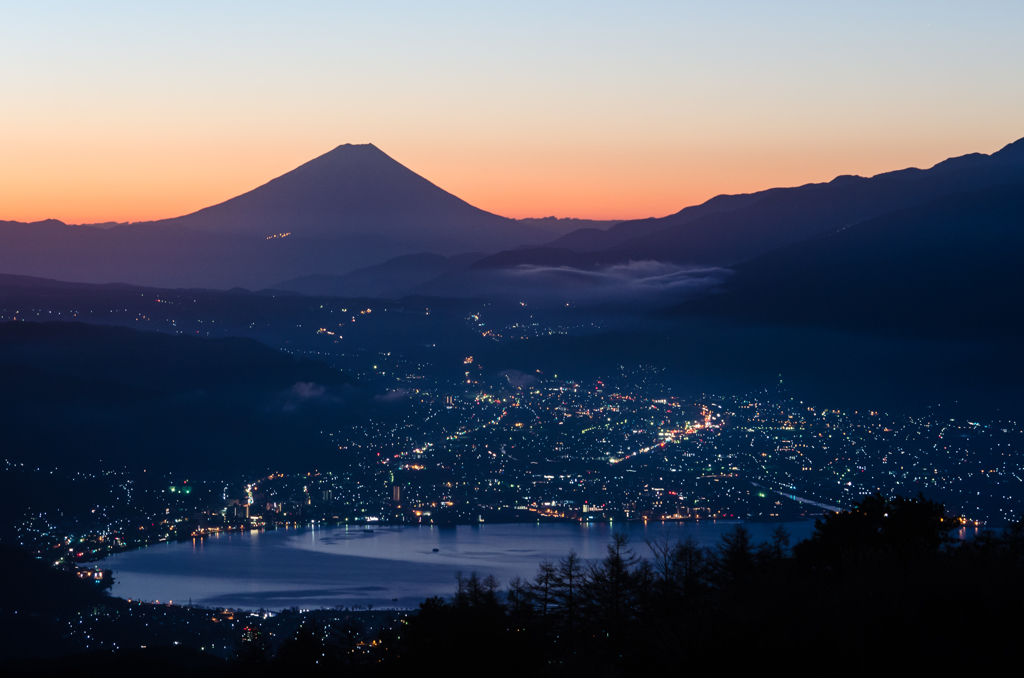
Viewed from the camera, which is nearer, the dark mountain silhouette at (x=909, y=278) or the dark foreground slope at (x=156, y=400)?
the dark foreground slope at (x=156, y=400)

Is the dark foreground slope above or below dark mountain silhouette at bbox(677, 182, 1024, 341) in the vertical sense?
below


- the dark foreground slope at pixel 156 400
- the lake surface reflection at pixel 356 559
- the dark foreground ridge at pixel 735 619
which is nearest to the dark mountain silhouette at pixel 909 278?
the dark foreground slope at pixel 156 400

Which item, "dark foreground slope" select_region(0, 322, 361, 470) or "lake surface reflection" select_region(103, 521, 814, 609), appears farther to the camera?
"dark foreground slope" select_region(0, 322, 361, 470)

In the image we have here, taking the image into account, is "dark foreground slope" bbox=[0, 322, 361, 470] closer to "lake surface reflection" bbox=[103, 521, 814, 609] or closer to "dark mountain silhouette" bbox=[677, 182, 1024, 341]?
"lake surface reflection" bbox=[103, 521, 814, 609]

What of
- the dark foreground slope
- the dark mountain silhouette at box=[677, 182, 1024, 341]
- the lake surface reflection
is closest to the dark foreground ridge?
the lake surface reflection

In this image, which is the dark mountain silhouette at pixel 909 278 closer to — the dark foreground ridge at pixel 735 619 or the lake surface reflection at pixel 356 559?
the lake surface reflection at pixel 356 559

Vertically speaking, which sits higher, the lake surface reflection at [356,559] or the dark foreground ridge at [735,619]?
the dark foreground ridge at [735,619]

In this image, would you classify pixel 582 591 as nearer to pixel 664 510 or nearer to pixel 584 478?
pixel 664 510

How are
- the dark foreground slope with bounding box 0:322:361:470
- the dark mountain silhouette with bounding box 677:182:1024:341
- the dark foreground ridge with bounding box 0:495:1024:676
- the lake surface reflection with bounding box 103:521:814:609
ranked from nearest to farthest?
the dark foreground ridge with bounding box 0:495:1024:676 < the lake surface reflection with bounding box 103:521:814:609 < the dark foreground slope with bounding box 0:322:361:470 < the dark mountain silhouette with bounding box 677:182:1024:341
